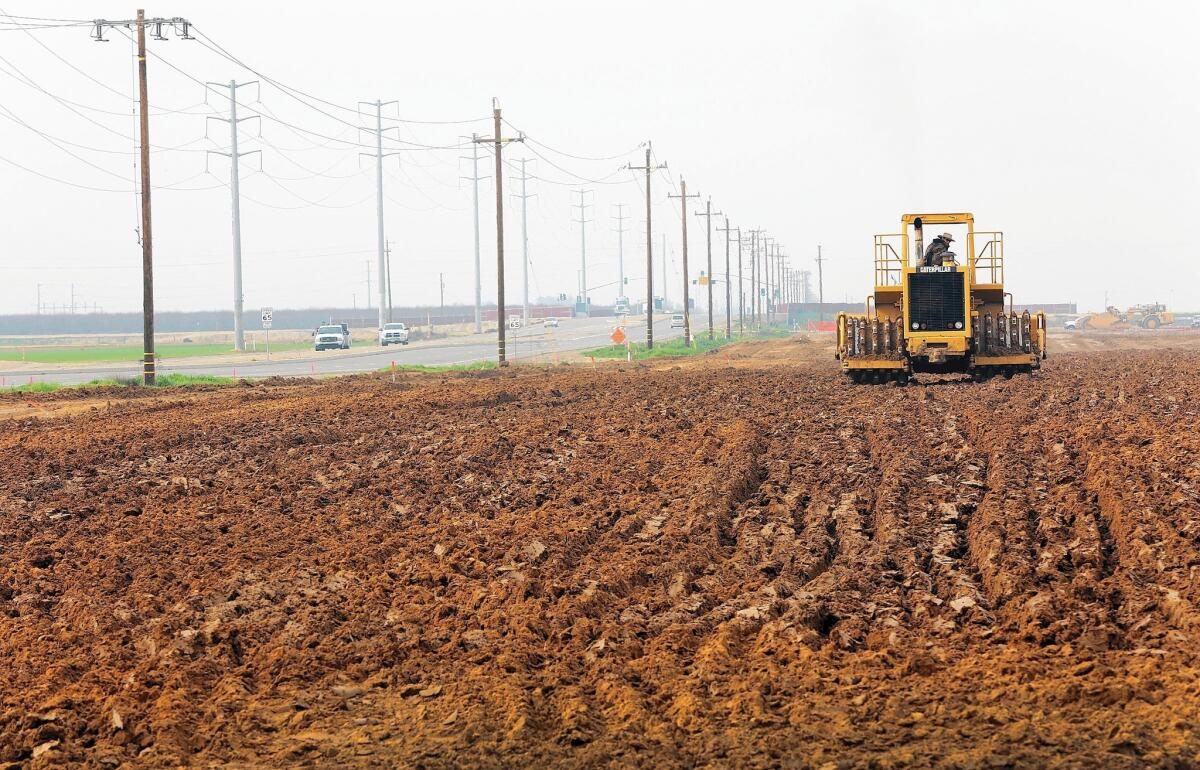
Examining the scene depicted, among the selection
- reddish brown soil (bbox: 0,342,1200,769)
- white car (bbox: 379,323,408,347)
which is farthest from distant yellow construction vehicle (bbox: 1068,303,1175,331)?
reddish brown soil (bbox: 0,342,1200,769)

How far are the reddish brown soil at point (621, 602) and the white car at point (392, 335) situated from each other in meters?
63.1

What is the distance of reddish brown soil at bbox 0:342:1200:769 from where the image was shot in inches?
264

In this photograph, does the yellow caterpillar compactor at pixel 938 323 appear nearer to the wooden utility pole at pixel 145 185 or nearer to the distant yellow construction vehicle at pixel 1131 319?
the wooden utility pole at pixel 145 185

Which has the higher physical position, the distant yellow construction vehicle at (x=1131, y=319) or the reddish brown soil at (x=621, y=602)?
the distant yellow construction vehicle at (x=1131, y=319)

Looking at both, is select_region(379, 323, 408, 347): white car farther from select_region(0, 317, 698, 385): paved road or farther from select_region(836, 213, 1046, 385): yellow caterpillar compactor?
select_region(836, 213, 1046, 385): yellow caterpillar compactor

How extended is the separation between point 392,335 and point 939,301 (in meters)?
59.3

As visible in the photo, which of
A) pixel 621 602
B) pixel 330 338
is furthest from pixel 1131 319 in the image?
pixel 621 602

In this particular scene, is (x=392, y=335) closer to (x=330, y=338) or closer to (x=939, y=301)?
(x=330, y=338)

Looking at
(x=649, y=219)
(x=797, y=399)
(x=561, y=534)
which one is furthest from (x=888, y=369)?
(x=649, y=219)

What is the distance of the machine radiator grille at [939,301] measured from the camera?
25.8 meters

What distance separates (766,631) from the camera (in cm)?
834

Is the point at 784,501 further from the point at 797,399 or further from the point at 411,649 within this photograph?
the point at 797,399

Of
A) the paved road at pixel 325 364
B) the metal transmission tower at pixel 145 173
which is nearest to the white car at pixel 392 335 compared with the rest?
the paved road at pixel 325 364

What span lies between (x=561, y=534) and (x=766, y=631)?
359 centimetres
